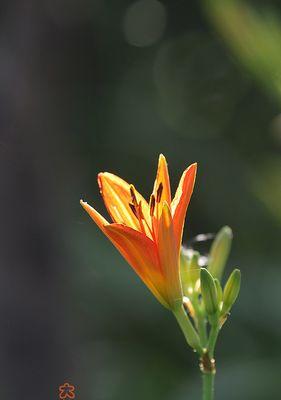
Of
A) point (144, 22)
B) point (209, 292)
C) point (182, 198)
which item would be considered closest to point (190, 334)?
point (209, 292)

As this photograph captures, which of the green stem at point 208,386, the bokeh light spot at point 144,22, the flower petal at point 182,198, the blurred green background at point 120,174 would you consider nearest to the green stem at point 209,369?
the green stem at point 208,386

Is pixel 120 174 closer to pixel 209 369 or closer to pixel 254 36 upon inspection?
pixel 254 36

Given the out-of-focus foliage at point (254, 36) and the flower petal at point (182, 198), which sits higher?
the out-of-focus foliage at point (254, 36)

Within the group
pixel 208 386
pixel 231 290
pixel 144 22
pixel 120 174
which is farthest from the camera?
pixel 144 22

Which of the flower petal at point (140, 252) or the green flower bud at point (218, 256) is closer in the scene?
the flower petal at point (140, 252)

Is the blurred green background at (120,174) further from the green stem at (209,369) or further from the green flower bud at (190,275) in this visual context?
the green stem at (209,369)

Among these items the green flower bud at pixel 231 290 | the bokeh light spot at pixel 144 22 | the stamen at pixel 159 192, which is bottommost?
the green flower bud at pixel 231 290

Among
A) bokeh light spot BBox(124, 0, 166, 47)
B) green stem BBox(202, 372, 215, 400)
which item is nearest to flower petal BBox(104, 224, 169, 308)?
green stem BBox(202, 372, 215, 400)
